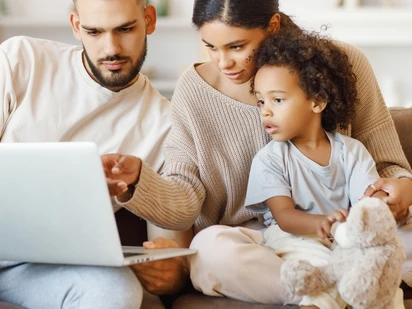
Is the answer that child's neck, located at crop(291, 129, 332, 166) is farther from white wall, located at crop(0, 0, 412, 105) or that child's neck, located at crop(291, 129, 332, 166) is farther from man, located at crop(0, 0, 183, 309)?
white wall, located at crop(0, 0, 412, 105)

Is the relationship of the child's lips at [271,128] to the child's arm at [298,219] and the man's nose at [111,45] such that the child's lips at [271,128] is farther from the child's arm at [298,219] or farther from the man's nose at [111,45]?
the man's nose at [111,45]

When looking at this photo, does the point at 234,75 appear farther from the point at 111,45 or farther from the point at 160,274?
the point at 160,274

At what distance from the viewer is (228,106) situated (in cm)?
195

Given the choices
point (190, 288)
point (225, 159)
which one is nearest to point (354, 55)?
point (225, 159)

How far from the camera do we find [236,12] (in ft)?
5.88

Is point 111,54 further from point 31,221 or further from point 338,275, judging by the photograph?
point 338,275

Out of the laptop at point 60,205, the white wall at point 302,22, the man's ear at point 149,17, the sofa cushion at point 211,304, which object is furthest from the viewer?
the white wall at point 302,22

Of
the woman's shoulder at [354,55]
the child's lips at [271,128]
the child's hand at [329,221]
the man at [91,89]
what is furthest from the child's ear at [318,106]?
the man at [91,89]

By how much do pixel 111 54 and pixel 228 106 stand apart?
35 centimetres

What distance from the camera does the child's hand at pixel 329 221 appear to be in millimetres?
1503

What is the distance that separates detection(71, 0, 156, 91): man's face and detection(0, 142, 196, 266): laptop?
2.18 feet

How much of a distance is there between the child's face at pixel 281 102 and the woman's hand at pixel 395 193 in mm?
232

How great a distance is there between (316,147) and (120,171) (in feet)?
1.61

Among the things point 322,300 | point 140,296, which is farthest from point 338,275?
point 140,296
